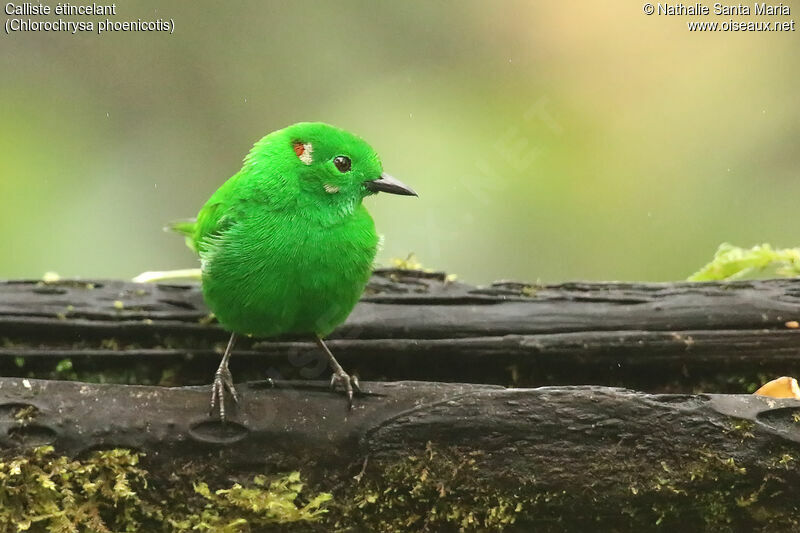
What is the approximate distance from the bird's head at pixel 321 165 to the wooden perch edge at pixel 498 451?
98cm

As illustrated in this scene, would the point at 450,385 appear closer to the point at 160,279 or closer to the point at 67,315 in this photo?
the point at 67,315

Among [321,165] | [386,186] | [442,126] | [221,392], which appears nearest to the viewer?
[221,392]

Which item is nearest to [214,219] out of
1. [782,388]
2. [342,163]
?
→ [342,163]

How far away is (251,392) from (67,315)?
1.03 meters

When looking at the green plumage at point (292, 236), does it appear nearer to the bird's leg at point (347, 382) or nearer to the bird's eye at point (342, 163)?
the bird's eye at point (342, 163)

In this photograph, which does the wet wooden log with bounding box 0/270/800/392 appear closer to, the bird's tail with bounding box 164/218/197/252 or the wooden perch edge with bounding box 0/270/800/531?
the bird's tail with bounding box 164/218/197/252

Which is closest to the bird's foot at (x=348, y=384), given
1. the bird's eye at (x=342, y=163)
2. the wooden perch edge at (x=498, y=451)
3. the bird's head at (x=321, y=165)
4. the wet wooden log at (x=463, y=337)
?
the wooden perch edge at (x=498, y=451)

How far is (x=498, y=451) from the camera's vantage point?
2.48m

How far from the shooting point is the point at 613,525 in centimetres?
250

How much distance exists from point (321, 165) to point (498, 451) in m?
1.34

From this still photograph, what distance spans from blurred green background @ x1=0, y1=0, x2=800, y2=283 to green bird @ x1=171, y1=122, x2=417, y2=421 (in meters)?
1.26

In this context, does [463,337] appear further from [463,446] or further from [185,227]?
[185,227]

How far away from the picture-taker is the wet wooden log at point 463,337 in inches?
126

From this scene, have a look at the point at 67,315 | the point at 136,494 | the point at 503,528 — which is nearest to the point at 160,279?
the point at 67,315
